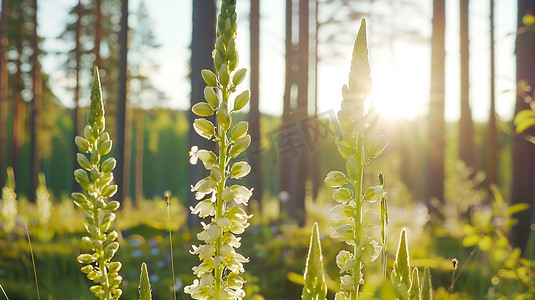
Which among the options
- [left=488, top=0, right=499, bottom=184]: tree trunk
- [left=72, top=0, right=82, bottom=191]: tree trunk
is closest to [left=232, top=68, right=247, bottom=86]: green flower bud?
[left=488, top=0, right=499, bottom=184]: tree trunk

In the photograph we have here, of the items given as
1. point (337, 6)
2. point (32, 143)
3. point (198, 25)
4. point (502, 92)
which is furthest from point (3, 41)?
point (502, 92)

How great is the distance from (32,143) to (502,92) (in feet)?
71.2

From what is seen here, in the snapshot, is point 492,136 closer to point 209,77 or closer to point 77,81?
point 209,77

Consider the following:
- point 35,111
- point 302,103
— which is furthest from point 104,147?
point 35,111

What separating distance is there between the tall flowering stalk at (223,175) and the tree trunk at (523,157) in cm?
565

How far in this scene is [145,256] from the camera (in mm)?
7246

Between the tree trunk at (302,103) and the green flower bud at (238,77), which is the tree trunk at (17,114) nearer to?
the tree trunk at (302,103)

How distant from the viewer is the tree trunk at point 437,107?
1118cm

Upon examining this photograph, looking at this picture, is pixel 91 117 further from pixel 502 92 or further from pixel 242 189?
pixel 502 92

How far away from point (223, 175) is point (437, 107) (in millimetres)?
11016

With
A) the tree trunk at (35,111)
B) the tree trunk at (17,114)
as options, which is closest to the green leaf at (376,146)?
the tree trunk at (35,111)

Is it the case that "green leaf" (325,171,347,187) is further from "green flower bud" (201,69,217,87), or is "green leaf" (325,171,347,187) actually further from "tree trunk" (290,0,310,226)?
"tree trunk" (290,0,310,226)

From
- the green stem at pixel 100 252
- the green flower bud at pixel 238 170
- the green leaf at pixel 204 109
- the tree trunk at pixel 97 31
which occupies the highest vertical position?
the tree trunk at pixel 97 31

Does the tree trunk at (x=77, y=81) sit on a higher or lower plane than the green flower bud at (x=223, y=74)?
higher
